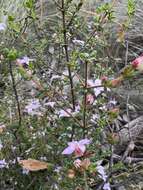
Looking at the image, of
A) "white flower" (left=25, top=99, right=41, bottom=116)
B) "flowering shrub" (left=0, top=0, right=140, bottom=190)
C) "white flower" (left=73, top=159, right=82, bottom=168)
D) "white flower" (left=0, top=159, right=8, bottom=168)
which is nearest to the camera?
"white flower" (left=73, top=159, right=82, bottom=168)

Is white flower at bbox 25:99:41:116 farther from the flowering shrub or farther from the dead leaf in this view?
the dead leaf

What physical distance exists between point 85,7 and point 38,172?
83.4 inches

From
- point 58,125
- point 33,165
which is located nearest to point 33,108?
point 58,125

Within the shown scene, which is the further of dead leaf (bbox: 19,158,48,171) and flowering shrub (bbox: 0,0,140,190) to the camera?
flowering shrub (bbox: 0,0,140,190)

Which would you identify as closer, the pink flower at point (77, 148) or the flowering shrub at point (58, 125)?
the pink flower at point (77, 148)

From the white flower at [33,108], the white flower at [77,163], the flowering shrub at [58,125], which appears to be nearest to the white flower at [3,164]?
the flowering shrub at [58,125]

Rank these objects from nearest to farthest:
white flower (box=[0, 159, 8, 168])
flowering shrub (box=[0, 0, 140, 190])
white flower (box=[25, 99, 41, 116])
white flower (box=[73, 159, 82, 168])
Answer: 1. white flower (box=[73, 159, 82, 168])
2. flowering shrub (box=[0, 0, 140, 190])
3. white flower (box=[0, 159, 8, 168])
4. white flower (box=[25, 99, 41, 116])

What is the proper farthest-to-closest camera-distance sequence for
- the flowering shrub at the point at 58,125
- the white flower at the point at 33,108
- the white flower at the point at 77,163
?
the white flower at the point at 33,108
the flowering shrub at the point at 58,125
the white flower at the point at 77,163

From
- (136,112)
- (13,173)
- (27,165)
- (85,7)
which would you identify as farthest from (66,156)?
(85,7)

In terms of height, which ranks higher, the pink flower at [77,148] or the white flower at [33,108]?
the pink flower at [77,148]

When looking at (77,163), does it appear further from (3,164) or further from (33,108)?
(33,108)

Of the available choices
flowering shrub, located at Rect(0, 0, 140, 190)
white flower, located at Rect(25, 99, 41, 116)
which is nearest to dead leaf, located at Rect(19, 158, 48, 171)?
flowering shrub, located at Rect(0, 0, 140, 190)

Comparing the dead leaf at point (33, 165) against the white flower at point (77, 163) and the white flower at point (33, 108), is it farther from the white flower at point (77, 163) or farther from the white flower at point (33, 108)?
the white flower at point (33, 108)

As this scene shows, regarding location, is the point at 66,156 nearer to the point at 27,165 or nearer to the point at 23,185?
the point at 23,185
